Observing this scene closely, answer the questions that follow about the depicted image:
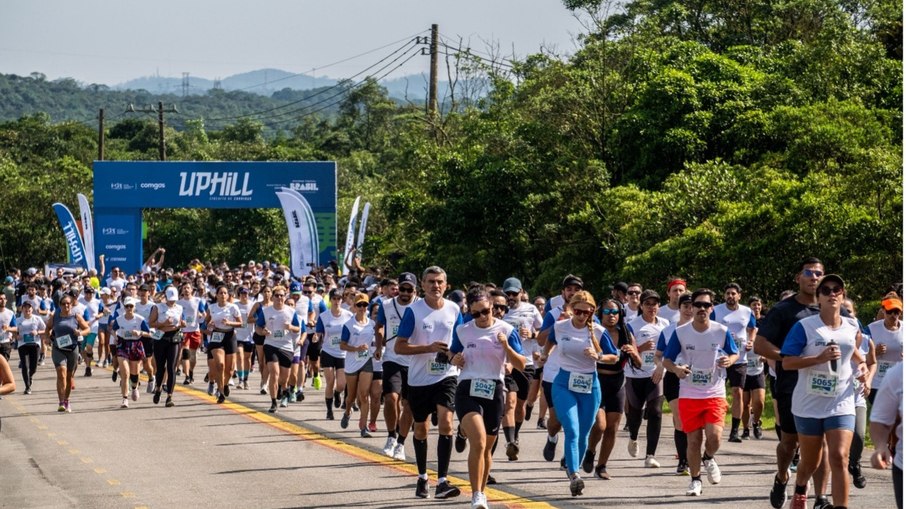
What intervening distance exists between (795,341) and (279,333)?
39.6 feet

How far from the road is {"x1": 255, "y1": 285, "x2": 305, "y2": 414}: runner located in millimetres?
767

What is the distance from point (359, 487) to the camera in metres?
13.0

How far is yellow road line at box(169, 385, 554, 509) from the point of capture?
12055mm

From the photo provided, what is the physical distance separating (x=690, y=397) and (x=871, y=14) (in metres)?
28.8

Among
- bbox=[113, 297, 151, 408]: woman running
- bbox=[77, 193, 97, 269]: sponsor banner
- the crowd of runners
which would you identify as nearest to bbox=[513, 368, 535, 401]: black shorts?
the crowd of runners

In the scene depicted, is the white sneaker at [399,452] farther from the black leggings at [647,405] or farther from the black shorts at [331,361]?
the black shorts at [331,361]

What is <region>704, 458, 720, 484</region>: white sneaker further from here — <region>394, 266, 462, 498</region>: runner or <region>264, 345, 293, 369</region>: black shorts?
<region>264, 345, 293, 369</region>: black shorts

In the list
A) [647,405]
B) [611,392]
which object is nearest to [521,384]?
[647,405]

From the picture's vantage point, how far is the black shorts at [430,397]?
1260 centimetres

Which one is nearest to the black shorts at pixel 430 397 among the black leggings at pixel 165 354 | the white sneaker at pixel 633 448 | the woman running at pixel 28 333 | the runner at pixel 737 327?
the white sneaker at pixel 633 448

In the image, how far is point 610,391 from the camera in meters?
13.4

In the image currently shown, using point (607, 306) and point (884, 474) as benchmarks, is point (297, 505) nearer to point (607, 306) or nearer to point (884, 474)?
point (607, 306)

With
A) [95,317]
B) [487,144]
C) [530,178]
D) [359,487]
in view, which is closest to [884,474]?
[359,487]

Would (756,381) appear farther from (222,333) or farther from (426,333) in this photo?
(222,333)
